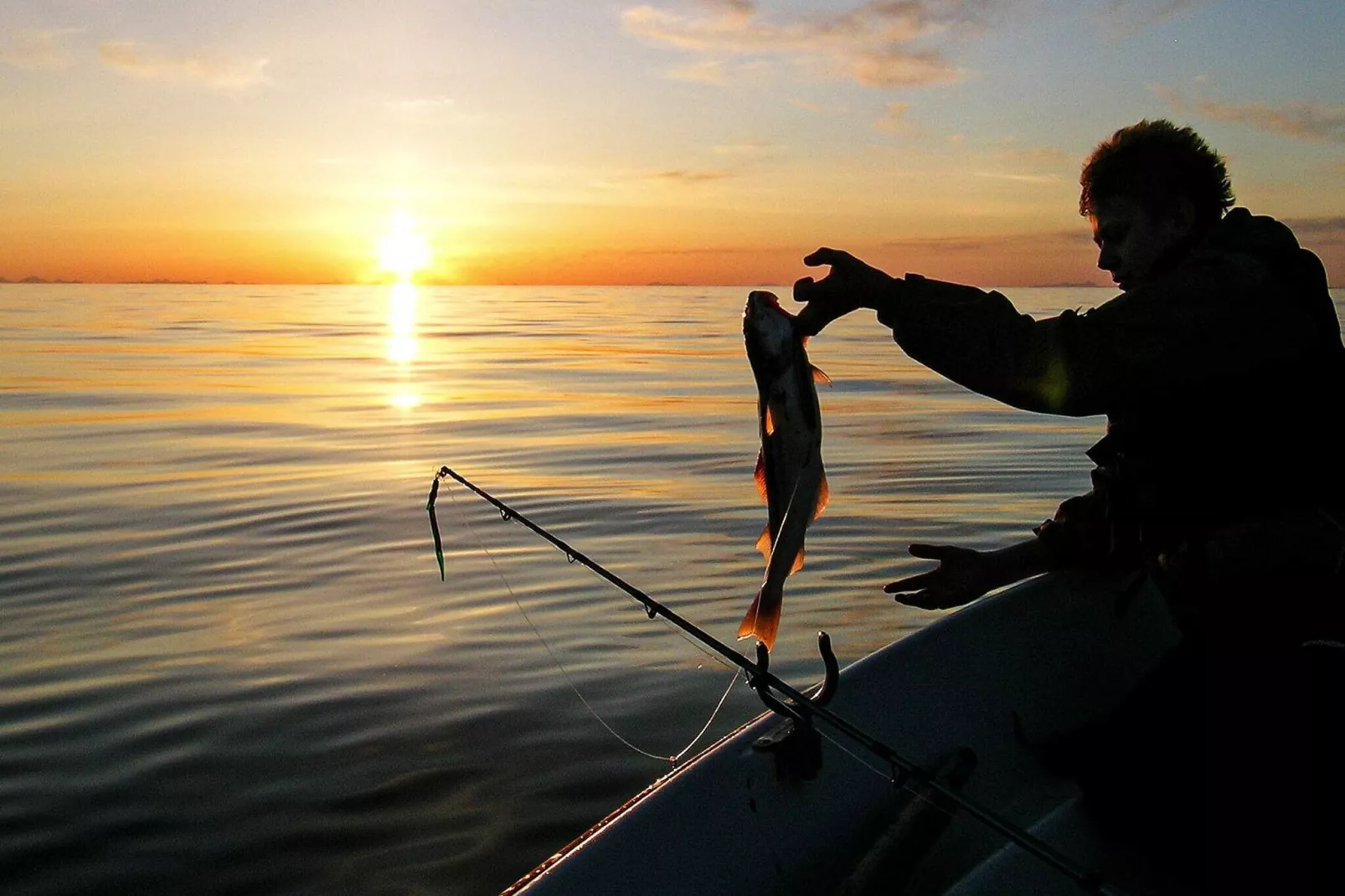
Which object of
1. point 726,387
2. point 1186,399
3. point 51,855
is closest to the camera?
point 1186,399

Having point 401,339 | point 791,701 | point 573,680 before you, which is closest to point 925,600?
point 791,701

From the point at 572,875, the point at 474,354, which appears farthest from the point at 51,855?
the point at 474,354

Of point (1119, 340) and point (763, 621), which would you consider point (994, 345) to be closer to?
point (1119, 340)

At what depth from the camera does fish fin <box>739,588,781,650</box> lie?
3736 mm

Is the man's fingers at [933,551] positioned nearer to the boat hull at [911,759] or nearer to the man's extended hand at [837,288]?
the boat hull at [911,759]

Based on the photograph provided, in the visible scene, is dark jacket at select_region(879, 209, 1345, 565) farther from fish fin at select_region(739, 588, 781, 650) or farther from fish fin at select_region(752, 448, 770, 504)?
fish fin at select_region(739, 588, 781, 650)

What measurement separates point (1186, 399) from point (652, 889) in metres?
2.08

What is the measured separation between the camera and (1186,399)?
3.16 m

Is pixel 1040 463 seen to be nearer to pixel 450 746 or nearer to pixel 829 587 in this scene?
pixel 829 587

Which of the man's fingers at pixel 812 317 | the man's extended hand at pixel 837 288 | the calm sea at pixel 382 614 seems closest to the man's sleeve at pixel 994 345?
the man's extended hand at pixel 837 288

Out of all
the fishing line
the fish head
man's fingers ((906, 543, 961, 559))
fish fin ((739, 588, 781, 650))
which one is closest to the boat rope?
the fishing line

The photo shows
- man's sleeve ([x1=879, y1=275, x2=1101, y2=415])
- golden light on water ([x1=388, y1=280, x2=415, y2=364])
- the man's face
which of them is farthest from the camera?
golden light on water ([x1=388, y1=280, x2=415, y2=364])

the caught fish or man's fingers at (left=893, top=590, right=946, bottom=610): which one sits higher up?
the caught fish

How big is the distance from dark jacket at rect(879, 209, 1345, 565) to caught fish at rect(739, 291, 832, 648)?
365 millimetres
